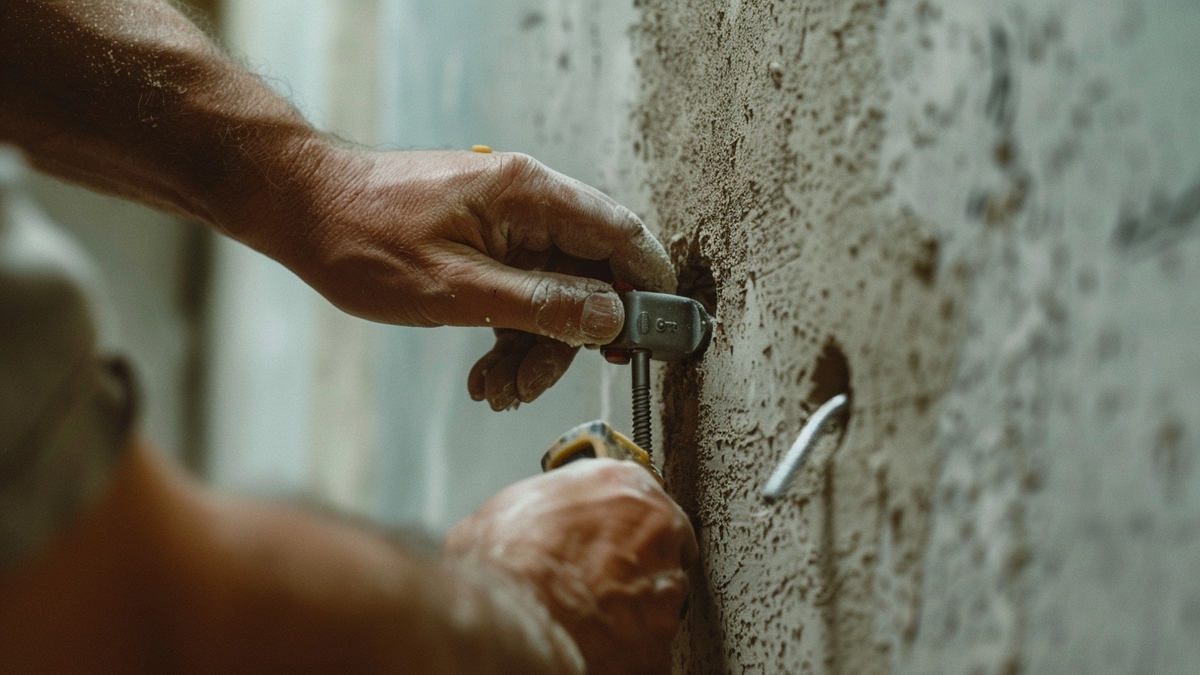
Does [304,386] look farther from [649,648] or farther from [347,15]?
[649,648]

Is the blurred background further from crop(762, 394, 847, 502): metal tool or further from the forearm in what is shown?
crop(762, 394, 847, 502): metal tool

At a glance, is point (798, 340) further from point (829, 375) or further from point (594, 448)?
point (594, 448)

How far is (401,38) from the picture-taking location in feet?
7.94

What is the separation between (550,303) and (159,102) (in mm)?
515

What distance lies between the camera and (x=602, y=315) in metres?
0.83

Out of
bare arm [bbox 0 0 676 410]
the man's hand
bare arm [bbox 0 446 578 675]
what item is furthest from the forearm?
bare arm [bbox 0 446 578 675]

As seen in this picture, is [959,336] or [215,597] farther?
[959,336]

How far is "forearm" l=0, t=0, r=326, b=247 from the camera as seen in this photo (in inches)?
38.9

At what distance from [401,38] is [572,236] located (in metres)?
1.75

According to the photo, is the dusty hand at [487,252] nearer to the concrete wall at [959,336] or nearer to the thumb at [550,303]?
the thumb at [550,303]

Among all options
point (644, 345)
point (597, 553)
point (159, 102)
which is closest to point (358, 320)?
point (159, 102)

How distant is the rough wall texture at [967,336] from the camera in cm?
44

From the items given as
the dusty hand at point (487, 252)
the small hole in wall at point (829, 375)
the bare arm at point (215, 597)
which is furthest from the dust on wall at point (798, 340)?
the bare arm at point (215, 597)

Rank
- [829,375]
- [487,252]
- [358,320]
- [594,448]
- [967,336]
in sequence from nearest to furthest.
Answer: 1. [967,336]
2. [829,375]
3. [594,448]
4. [487,252]
5. [358,320]
